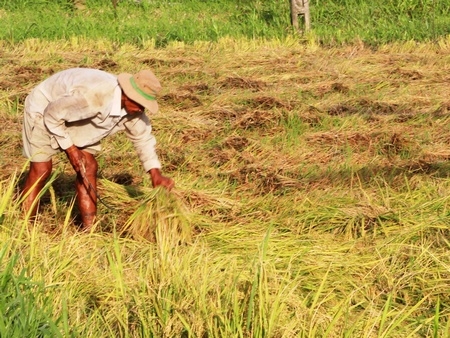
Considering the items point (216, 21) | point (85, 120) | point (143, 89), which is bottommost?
point (216, 21)

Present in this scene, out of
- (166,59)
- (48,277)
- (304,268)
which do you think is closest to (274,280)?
(304,268)

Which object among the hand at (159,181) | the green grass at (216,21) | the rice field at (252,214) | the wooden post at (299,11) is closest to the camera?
the rice field at (252,214)

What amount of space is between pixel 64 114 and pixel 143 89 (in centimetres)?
42

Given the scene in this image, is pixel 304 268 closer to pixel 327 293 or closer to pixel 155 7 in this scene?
pixel 327 293

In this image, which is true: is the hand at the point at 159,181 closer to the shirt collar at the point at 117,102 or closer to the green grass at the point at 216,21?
the shirt collar at the point at 117,102

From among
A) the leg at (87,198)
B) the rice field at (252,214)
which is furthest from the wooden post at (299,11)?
the leg at (87,198)

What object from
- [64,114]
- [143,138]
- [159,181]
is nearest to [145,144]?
[143,138]

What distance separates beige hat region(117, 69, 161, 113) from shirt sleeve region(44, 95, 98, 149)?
22 centimetres

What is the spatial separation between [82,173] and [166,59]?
4.69 meters

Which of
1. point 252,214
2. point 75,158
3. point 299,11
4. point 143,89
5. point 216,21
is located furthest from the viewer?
point 216,21

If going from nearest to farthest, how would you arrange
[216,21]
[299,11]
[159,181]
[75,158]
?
[75,158] → [159,181] → [299,11] → [216,21]

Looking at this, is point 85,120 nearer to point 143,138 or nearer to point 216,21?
point 143,138

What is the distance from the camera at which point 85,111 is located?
4.47 metres

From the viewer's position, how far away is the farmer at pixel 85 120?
4.43 m
